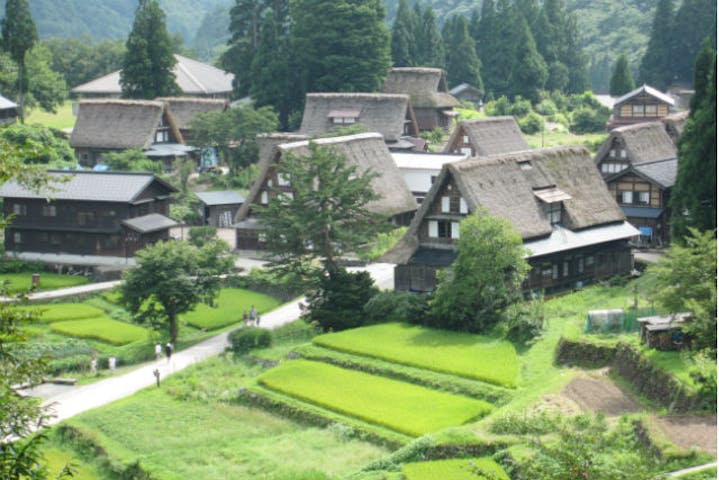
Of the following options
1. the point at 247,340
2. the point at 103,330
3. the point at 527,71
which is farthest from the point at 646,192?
the point at 527,71

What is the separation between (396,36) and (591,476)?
242 ft

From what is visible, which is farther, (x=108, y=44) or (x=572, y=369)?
(x=108, y=44)

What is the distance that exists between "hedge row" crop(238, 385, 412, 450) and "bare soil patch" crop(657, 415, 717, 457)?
662cm

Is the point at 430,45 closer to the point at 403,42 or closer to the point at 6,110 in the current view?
the point at 403,42

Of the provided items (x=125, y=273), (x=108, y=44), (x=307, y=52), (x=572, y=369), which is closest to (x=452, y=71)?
(x=307, y=52)

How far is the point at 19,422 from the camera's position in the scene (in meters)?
15.5

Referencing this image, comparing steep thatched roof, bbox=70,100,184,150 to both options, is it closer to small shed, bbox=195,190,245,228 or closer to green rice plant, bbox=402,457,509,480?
small shed, bbox=195,190,245,228

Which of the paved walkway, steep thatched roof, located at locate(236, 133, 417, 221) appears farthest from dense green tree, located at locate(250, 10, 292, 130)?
the paved walkway

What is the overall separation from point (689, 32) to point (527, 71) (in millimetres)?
14194

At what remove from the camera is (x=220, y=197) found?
199 feet

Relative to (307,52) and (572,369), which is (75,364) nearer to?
(572,369)

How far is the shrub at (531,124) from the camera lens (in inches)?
3039

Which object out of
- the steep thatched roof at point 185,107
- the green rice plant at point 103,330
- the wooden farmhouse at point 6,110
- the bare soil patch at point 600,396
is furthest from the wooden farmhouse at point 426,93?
the bare soil patch at point 600,396

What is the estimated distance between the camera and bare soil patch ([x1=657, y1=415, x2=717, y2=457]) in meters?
25.6
